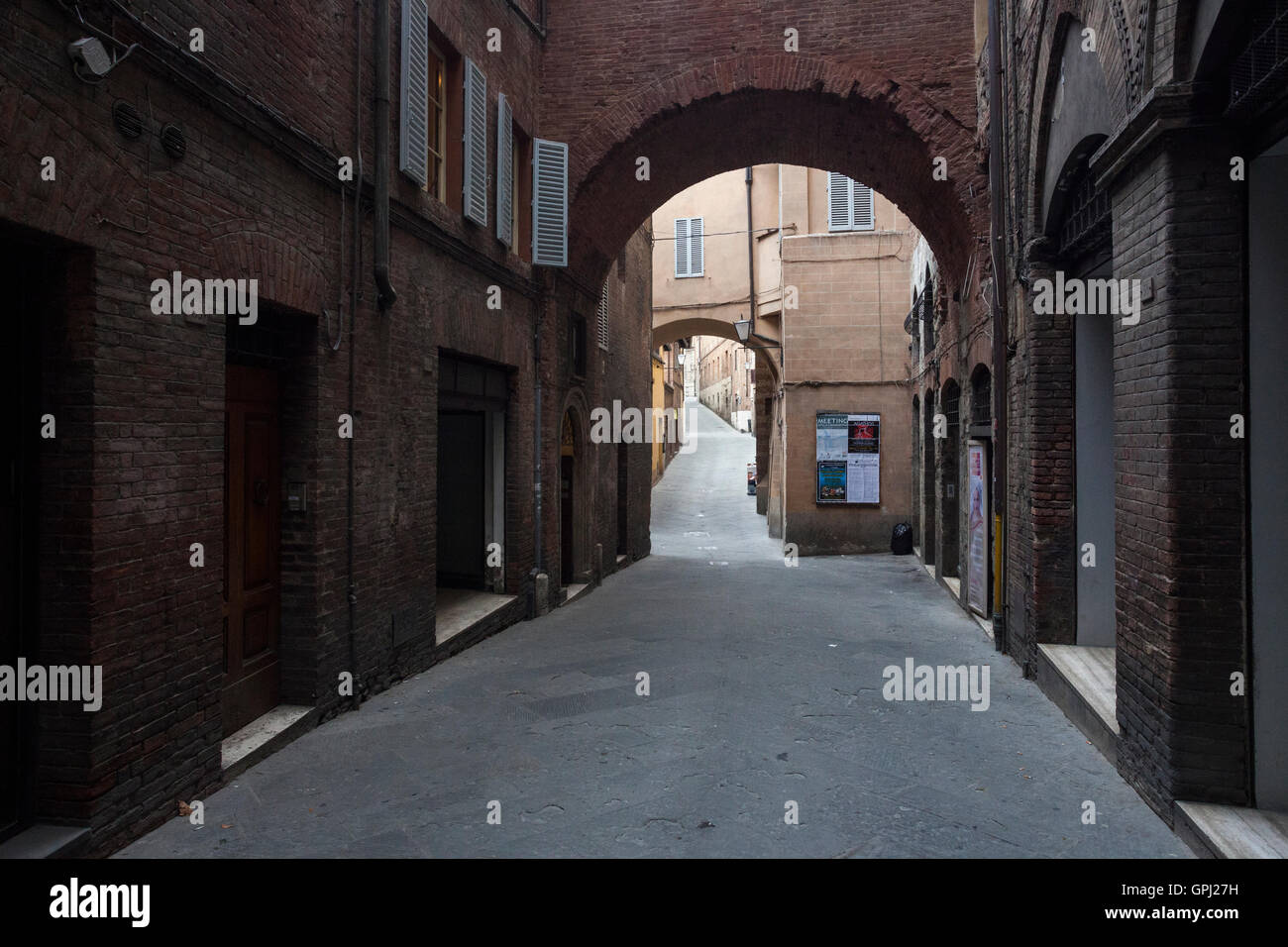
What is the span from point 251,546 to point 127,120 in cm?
276

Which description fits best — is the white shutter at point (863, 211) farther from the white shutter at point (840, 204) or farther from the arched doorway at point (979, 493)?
the arched doorway at point (979, 493)

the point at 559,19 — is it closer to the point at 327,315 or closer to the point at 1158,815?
the point at 327,315

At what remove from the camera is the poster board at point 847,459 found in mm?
18688

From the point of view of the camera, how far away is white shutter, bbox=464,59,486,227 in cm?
852

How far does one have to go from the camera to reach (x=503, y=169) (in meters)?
9.65

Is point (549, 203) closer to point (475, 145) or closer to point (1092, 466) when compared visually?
point (475, 145)

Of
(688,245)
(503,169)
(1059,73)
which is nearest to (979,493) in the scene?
(1059,73)

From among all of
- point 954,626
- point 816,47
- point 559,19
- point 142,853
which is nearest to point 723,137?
point 816,47

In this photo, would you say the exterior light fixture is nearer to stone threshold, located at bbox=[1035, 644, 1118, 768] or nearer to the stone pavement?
the stone pavement

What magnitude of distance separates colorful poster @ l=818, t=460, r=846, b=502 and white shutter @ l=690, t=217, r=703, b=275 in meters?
7.21

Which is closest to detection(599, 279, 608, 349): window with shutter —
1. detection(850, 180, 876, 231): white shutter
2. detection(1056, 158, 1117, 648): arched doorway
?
detection(850, 180, 876, 231): white shutter

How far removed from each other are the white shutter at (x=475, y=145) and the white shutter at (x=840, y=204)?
485 inches

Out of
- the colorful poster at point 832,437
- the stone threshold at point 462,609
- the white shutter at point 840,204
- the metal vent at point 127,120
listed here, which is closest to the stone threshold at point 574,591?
the stone threshold at point 462,609

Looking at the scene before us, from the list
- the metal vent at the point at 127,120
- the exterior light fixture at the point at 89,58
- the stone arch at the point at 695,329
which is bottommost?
the metal vent at the point at 127,120
